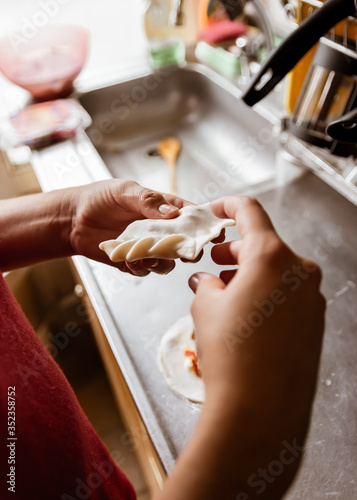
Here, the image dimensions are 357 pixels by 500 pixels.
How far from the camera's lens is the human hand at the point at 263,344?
379 mm

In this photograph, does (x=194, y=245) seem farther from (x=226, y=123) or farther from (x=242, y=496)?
(x=226, y=123)

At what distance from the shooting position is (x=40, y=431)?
462 millimetres

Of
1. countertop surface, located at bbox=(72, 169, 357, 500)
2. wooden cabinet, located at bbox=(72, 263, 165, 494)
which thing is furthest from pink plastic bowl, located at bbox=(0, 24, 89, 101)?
countertop surface, located at bbox=(72, 169, 357, 500)

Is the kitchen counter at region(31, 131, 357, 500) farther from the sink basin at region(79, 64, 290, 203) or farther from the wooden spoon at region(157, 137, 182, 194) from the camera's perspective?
the wooden spoon at region(157, 137, 182, 194)

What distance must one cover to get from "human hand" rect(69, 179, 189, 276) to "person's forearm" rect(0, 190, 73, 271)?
0.07 ft

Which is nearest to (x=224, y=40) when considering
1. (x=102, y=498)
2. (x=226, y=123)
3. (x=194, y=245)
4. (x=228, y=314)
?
(x=226, y=123)

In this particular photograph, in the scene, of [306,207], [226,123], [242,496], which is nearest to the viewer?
[242,496]

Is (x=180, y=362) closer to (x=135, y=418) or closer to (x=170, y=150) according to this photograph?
(x=135, y=418)

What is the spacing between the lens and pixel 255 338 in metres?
0.40

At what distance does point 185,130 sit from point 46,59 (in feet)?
1.75

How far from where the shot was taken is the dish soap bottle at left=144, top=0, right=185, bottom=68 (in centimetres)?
142

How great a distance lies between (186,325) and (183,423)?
0.59ft

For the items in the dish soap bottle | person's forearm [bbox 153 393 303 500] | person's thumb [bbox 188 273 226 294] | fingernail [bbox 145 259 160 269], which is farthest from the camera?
the dish soap bottle

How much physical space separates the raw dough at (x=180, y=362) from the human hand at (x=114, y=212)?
15 cm
